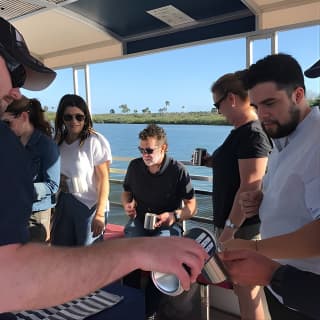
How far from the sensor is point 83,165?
2.63m

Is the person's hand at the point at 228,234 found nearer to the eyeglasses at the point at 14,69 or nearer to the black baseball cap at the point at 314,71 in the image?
the black baseball cap at the point at 314,71

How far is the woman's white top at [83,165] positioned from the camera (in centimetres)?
261

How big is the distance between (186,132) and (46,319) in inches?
142

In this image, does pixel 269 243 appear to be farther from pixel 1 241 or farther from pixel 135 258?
pixel 1 241

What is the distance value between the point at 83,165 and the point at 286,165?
5.31ft

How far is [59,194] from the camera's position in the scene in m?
2.64

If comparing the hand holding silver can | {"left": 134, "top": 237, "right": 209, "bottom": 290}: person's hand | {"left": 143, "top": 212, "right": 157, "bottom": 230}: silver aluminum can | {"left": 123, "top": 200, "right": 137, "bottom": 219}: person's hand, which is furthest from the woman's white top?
{"left": 134, "top": 237, "right": 209, "bottom": 290}: person's hand

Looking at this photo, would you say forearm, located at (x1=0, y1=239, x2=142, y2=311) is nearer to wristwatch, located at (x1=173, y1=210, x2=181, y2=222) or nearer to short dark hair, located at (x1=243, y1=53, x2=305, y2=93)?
short dark hair, located at (x1=243, y1=53, x2=305, y2=93)

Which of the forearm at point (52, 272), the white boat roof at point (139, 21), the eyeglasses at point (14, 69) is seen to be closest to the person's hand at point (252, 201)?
the forearm at point (52, 272)

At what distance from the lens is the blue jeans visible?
2574 millimetres

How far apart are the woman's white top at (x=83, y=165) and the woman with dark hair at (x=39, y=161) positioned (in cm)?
28

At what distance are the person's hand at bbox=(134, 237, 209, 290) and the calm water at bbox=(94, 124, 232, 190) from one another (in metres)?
2.28

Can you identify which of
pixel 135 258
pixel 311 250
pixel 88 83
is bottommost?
pixel 311 250

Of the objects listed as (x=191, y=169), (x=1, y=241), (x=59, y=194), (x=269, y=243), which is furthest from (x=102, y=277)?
(x=191, y=169)
